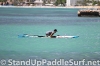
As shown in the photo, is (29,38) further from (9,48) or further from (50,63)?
(50,63)

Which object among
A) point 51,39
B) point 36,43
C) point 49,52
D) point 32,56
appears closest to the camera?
point 32,56

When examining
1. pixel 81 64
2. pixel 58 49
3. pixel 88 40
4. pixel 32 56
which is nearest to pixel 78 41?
pixel 88 40

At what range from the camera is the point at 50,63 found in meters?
25.1

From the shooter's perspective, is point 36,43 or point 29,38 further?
point 29,38

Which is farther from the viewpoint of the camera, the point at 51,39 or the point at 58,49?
the point at 51,39

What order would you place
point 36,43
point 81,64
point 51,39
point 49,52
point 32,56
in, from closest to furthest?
point 81,64, point 32,56, point 49,52, point 36,43, point 51,39

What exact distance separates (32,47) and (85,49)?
370cm

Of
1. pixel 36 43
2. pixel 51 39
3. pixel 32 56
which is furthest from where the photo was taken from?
pixel 51 39

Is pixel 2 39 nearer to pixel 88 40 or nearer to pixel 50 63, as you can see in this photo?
pixel 88 40

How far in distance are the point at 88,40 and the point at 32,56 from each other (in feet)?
35.6

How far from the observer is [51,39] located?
3778 cm

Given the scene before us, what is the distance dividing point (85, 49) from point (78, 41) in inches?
211

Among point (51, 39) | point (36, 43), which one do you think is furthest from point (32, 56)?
point (51, 39)

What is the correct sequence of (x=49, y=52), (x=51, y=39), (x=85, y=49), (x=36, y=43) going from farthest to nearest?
(x=51, y=39)
(x=36, y=43)
(x=85, y=49)
(x=49, y=52)
